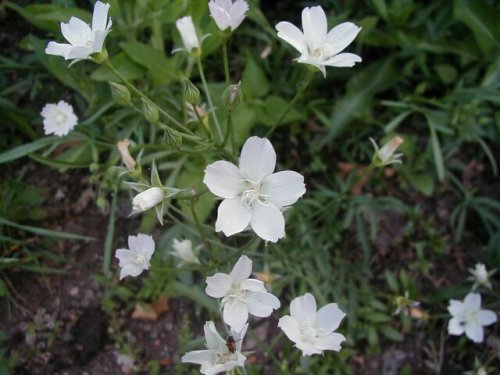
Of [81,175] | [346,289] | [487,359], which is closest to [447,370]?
[487,359]

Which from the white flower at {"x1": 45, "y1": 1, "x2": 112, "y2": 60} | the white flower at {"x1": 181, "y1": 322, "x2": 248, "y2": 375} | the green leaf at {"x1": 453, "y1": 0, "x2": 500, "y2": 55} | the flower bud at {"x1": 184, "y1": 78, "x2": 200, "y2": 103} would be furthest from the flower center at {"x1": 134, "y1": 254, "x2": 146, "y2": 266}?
the green leaf at {"x1": 453, "y1": 0, "x2": 500, "y2": 55}

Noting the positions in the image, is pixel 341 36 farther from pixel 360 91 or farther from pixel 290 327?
pixel 360 91

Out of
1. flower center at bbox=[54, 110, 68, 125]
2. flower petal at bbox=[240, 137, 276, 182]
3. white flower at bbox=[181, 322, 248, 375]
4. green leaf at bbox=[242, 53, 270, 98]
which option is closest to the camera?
flower petal at bbox=[240, 137, 276, 182]

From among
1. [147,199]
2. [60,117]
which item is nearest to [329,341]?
[147,199]

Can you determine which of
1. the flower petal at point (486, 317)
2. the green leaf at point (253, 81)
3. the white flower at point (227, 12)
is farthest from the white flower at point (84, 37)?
the flower petal at point (486, 317)

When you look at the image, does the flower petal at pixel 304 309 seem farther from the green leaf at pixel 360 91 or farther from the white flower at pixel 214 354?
the green leaf at pixel 360 91

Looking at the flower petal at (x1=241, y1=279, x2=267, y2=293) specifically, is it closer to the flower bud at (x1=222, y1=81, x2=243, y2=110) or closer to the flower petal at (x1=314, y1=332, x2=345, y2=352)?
the flower petal at (x1=314, y1=332, x2=345, y2=352)

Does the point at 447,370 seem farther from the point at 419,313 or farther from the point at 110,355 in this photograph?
the point at 110,355
